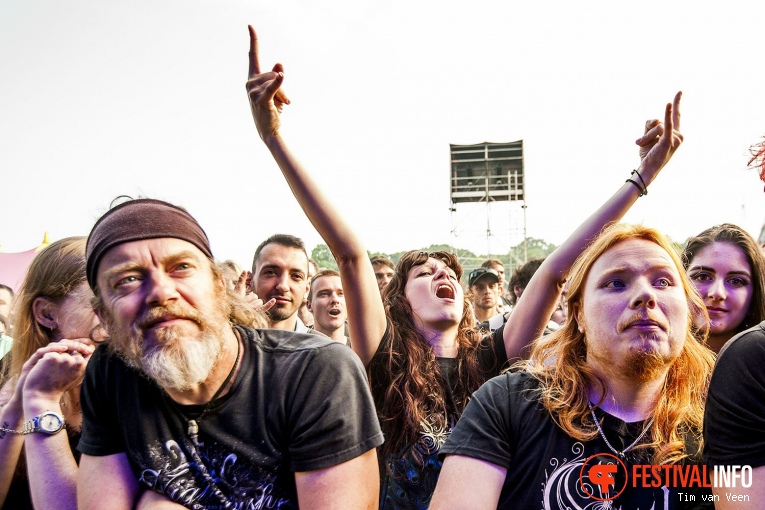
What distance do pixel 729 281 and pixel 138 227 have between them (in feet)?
10.0

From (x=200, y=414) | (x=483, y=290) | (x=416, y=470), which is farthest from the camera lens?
(x=483, y=290)

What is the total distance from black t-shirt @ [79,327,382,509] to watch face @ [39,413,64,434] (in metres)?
0.29

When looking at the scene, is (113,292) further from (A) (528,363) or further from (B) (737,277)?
(B) (737,277)

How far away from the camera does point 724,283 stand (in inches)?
128

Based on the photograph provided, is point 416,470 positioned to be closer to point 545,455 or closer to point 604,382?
point 545,455

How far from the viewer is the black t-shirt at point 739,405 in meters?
1.71

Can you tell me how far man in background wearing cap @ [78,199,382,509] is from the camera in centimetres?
193

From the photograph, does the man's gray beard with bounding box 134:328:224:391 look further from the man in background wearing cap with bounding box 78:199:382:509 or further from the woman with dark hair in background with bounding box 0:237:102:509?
the woman with dark hair in background with bounding box 0:237:102:509

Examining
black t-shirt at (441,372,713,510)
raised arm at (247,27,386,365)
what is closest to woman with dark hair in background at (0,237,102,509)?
raised arm at (247,27,386,365)

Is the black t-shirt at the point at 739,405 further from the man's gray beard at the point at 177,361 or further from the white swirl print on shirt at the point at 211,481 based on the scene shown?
the man's gray beard at the point at 177,361

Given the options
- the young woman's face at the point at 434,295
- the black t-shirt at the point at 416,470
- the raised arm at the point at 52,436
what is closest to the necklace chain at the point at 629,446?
the black t-shirt at the point at 416,470

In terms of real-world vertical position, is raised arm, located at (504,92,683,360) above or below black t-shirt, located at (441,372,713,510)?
above

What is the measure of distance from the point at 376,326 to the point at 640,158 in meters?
1.66

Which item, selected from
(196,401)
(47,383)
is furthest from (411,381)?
(47,383)
